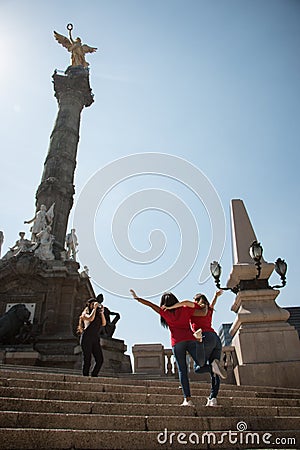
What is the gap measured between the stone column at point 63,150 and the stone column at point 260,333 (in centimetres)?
1013

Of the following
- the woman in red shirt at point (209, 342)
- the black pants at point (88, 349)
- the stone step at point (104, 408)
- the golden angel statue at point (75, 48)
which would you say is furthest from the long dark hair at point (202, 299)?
the golden angel statue at point (75, 48)

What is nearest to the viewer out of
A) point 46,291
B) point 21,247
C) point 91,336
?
point 91,336

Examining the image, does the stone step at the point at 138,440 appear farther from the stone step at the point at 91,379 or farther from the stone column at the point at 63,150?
the stone column at the point at 63,150

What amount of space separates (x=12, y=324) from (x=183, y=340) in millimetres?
9653

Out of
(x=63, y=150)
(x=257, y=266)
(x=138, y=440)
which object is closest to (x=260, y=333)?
(x=257, y=266)

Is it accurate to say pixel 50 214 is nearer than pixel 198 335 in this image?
No

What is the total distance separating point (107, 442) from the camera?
3.39 m

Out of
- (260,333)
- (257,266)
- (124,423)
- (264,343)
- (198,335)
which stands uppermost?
(257,266)

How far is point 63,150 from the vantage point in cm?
2225

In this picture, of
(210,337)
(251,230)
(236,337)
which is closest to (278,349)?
(236,337)

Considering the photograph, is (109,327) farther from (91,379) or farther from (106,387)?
(106,387)

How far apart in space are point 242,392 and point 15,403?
4.09m

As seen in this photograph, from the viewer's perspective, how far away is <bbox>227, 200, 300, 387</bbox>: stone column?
8008 millimetres

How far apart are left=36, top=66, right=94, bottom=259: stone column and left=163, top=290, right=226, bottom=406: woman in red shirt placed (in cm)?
1290
